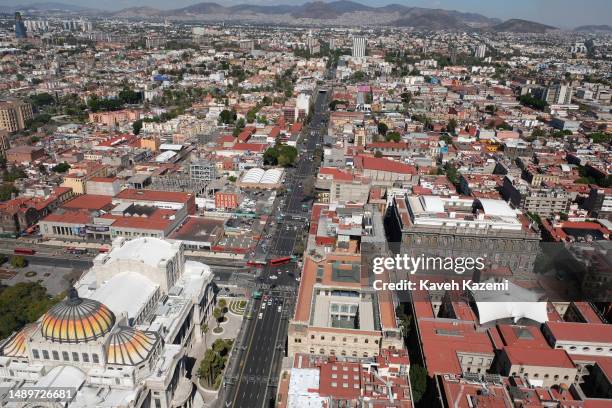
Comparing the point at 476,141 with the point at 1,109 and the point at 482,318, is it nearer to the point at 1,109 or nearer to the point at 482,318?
the point at 482,318

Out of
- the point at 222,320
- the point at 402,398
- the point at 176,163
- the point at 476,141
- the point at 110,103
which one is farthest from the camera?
the point at 110,103

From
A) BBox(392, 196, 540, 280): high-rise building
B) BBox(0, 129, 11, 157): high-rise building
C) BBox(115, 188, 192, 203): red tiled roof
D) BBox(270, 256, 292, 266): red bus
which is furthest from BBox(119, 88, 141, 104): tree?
BBox(392, 196, 540, 280): high-rise building

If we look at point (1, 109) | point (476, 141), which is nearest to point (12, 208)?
point (1, 109)

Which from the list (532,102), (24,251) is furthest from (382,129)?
(24,251)

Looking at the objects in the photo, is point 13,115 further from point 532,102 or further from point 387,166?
point 532,102

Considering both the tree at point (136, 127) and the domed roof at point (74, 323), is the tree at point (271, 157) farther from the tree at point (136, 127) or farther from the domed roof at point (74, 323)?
the domed roof at point (74, 323)
